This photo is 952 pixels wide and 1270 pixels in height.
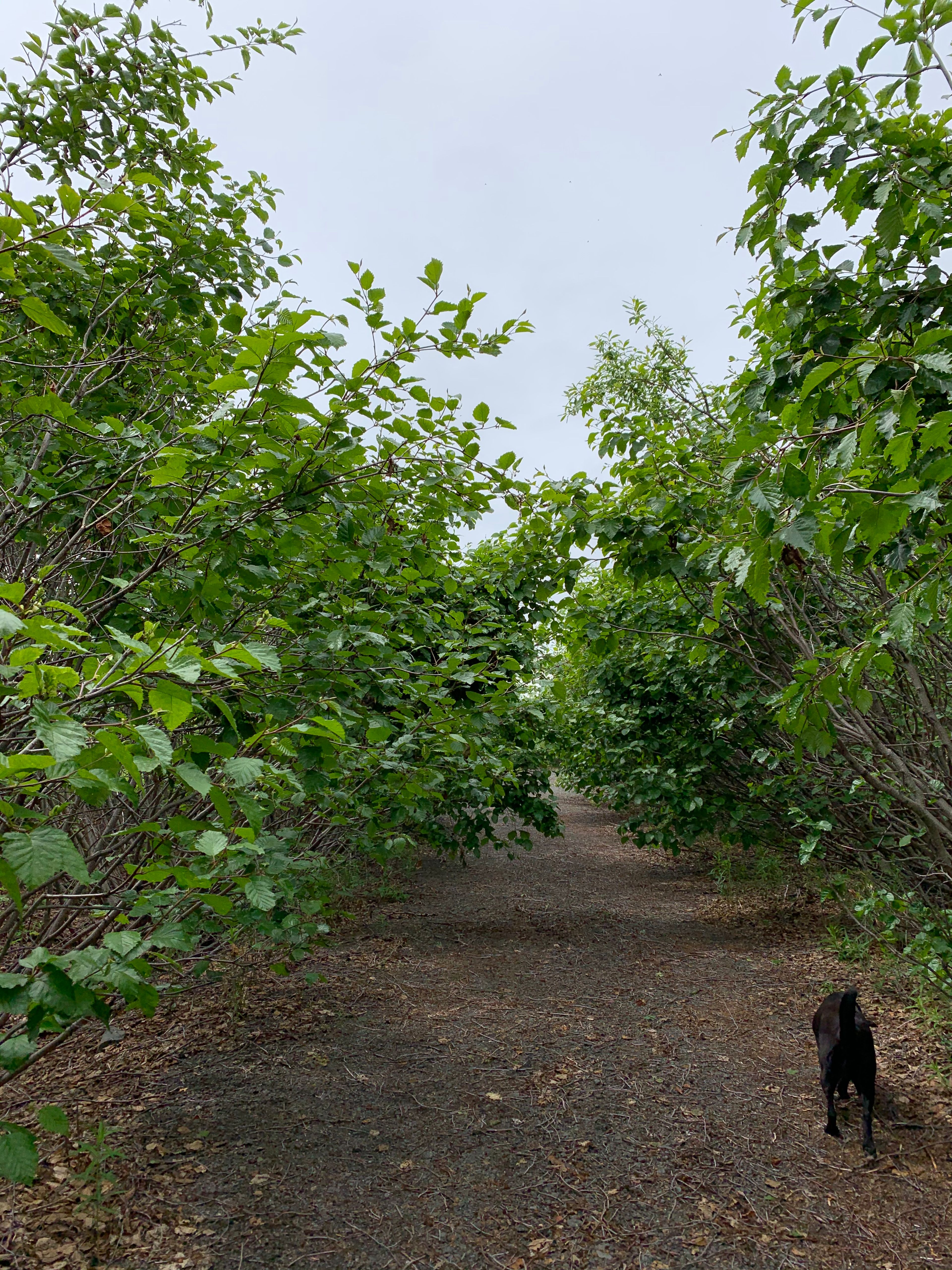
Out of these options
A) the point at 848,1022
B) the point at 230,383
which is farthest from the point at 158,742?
the point at 848,1022

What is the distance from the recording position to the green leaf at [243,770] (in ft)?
4.37

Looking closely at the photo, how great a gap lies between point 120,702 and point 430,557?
140 centimetres

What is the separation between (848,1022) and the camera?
2.96 metres

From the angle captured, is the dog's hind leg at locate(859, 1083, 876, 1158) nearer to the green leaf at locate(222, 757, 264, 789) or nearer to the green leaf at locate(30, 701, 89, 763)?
the green leaf at locate(222, 757, 264, 789)

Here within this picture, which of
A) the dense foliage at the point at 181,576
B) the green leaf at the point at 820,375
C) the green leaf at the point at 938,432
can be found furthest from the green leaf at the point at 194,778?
the green leaf at the point at 820,375

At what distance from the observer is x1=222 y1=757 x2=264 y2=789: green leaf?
52.4 inches

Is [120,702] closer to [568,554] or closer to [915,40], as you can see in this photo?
[568,554]

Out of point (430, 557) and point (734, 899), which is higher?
point (430, 557)

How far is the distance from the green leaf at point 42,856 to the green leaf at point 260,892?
0.74m

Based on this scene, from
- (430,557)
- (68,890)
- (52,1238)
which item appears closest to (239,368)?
(430,557)

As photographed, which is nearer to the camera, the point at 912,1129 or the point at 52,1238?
the point at 52,1238

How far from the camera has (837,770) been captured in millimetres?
5078

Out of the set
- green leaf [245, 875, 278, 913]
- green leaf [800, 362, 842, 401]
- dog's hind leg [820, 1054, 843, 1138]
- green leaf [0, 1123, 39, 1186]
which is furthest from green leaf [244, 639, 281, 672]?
dog's hind leg [820, 1054, 843, 1138]

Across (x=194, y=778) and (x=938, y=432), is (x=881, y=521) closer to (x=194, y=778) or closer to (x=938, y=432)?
(x=938, y=432)
